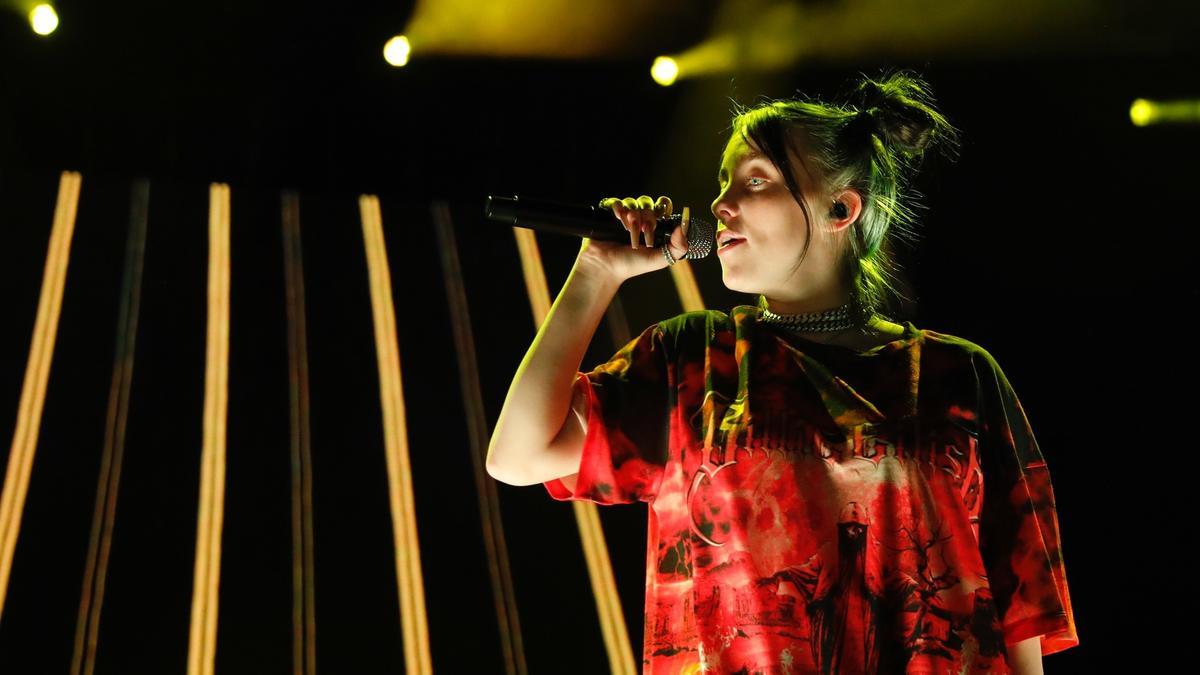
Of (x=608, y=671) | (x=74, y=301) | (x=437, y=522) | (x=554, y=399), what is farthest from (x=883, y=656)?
(x=74, y=301)

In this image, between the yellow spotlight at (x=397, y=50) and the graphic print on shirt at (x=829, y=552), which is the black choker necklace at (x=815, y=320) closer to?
the graphic print on shirt at (x=829, y=552)

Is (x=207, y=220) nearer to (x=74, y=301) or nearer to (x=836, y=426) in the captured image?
(x=74, y=301)

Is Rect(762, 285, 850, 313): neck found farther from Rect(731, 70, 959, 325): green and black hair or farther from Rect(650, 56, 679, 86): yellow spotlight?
Rect(650, 56, 679, 86): yellow spotlight

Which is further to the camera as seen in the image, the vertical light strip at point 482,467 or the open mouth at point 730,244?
the vertical light strip at point 482,467

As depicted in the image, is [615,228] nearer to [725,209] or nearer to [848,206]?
[725,209]

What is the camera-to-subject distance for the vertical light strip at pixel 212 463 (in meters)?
1.99

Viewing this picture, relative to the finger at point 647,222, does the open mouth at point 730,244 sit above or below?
below

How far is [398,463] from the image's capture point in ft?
7.73

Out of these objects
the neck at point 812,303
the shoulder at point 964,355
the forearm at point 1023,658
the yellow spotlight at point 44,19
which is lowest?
the forearm at point 1023,658

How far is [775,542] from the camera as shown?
102cm

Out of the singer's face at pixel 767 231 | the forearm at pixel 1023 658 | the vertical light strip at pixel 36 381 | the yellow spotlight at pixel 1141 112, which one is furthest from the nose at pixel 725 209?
the yellow spotlight at pixel 1141 112

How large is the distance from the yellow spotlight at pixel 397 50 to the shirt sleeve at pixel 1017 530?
Answer: 2.34 m

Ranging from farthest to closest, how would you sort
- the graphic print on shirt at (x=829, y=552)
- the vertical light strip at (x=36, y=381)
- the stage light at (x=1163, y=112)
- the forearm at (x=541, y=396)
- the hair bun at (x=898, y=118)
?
the stage light at (x=1163, y=112) → the vertical light strip at (x=36, y=381) → the hair bun at (x=898, y=118) → the forearm at (x=541, y=396) → the graphic print on shirt at (x=829, y=552)

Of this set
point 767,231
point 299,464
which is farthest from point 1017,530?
point 299,464
